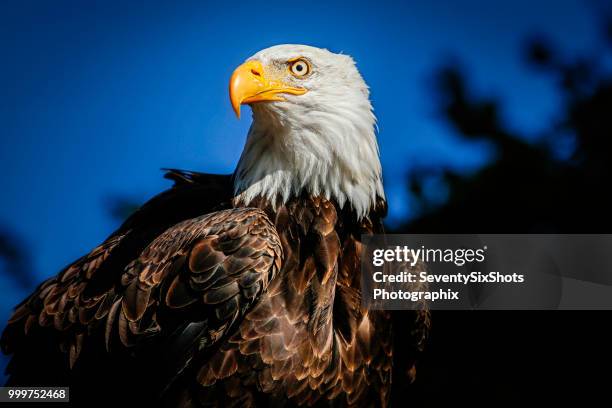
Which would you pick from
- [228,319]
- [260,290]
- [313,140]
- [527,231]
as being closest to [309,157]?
[313,140]

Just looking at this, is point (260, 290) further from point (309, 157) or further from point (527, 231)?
point (527, 231)

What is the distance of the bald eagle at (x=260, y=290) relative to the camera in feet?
7.86

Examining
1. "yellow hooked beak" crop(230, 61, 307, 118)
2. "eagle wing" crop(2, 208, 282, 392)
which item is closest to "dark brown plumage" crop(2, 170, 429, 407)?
"eagle wing" crop(2, 208, 282, 392)

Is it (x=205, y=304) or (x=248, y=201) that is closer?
(x=205, y=304)

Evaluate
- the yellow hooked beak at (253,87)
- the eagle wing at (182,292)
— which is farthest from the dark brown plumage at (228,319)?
the yellow hooked beak at (253,87)

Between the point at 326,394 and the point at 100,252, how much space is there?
4.19ft

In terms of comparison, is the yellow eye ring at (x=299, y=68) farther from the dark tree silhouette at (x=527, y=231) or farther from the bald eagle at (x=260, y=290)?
the dark tree silhouette at (x=527, y=231)

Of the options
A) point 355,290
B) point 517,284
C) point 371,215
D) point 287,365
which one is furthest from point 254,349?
point 517,284

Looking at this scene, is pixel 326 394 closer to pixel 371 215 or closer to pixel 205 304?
pixel 205 304

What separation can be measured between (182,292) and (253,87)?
881 mm

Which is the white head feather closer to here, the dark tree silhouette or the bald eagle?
the bald eagle

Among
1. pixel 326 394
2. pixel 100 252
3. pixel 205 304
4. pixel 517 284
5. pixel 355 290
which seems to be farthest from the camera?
pixel 517 284

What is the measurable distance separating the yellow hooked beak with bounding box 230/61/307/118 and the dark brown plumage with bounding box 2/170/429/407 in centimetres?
46

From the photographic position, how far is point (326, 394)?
8.28ft
